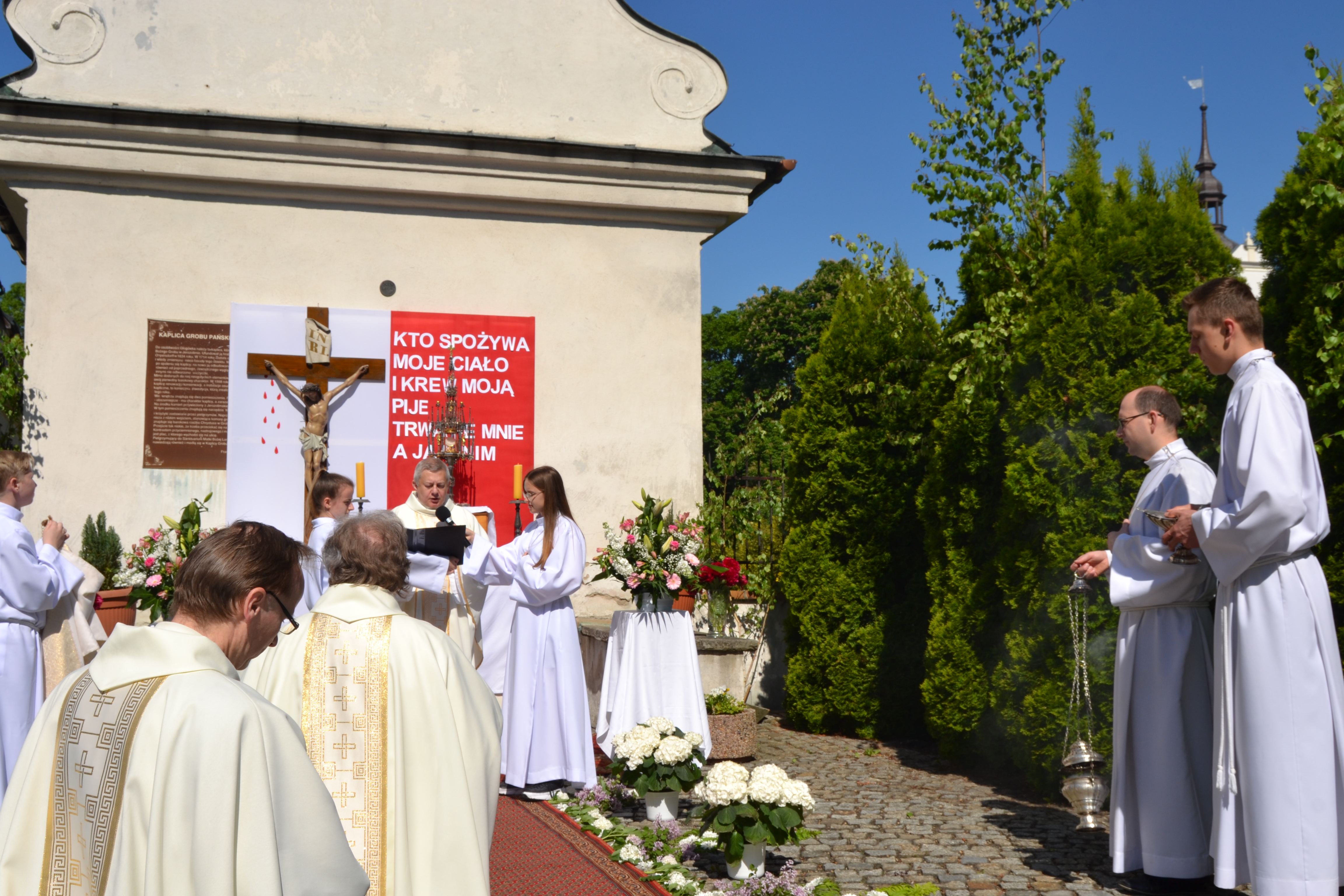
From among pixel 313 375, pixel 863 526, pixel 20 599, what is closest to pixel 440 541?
pixel 20 599

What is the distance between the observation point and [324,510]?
647 centimetres

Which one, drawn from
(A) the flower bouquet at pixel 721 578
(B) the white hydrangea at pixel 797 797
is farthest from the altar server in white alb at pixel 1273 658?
(A) the flower bouquet at pixel 721 578

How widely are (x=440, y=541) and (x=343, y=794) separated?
106 inches

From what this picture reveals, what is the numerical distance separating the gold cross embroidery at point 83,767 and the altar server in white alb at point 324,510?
431 cm

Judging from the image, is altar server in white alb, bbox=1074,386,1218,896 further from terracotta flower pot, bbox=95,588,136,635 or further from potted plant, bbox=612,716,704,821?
terracotta flower pot, bbox=95,588,136,635

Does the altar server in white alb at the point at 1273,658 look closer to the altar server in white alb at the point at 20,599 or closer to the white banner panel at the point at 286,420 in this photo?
the altar server in white alb at the point at 20,599

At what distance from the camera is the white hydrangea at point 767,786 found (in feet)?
15.7

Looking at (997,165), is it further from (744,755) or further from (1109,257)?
(744,755)

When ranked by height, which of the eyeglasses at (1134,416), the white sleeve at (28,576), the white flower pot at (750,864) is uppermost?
the eyeglasses at (1134,416)

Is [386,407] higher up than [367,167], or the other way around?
[367,167]

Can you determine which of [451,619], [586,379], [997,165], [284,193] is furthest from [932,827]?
[284,193]

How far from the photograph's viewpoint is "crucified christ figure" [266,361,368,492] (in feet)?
29.4

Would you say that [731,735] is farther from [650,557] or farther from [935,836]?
[935,836]

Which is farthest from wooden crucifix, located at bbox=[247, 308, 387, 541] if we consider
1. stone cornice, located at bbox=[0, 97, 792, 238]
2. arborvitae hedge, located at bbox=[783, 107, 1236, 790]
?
arborvitae hedge, located at bbox=[783, 107, 1236, 790]
